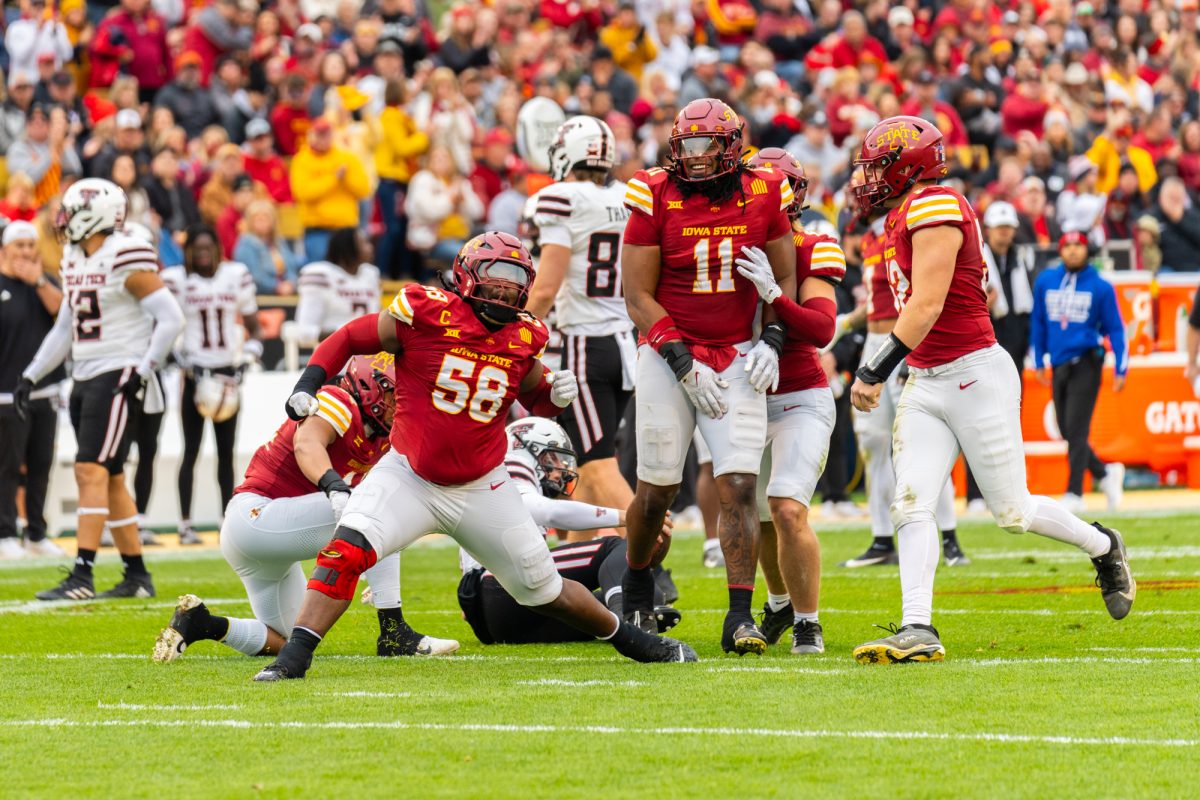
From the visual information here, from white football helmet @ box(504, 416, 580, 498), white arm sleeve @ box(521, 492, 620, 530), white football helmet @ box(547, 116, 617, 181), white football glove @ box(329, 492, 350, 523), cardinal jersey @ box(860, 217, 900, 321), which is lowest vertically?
white arm sleeve @ box(521, 492, 620, 530)

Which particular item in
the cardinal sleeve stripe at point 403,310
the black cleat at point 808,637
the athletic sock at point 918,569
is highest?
the cardinal sleeve stripe at point 403,310

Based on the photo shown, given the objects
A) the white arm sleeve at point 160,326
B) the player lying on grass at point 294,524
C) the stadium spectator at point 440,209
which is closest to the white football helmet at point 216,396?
the white arm sleeve at point 160,326

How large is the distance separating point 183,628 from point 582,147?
3353 mm

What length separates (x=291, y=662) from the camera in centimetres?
640

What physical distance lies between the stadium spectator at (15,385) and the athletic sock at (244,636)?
230 inches

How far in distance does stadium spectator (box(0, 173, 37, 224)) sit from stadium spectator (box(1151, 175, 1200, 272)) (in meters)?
10.9

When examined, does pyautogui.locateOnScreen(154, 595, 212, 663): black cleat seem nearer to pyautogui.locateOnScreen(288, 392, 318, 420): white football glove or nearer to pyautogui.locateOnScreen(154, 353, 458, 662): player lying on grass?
pyautogui.locateOnScreen(154, 353, 458, 662): player lying on grass

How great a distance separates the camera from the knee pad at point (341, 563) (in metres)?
6.34

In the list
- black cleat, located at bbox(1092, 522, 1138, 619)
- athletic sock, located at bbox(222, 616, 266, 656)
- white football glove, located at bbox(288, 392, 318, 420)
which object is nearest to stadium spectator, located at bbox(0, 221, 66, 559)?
athletic sock, located at bbox(222, 616, 266, 656)

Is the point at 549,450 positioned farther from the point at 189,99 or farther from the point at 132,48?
the point at 132,48

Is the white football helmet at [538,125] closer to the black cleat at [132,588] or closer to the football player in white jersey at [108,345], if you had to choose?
the football player in white jersey at [108,345]

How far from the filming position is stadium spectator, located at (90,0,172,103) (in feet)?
57.6

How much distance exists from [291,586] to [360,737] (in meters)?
2.34

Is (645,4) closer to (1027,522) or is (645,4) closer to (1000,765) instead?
(1027,522)
